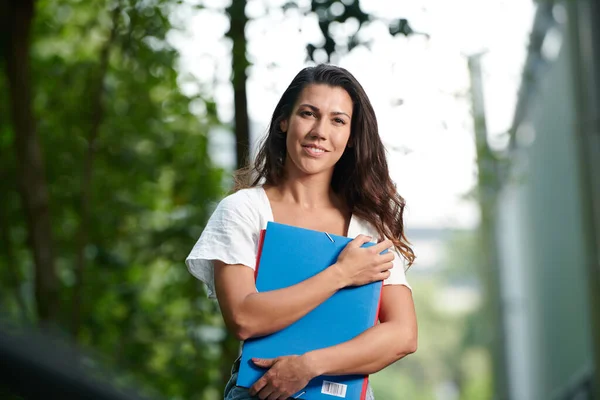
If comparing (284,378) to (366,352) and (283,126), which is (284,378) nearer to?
(366,352)

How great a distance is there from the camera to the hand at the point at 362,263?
165 centimetres

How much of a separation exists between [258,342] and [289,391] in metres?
0.11

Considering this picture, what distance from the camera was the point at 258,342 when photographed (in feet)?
5.43

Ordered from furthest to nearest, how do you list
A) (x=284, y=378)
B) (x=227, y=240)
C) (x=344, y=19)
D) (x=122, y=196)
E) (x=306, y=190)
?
1. (x=122, y=196)
2. (x=344, y=19)
3. (x=306, y=190)
4. (x=227, y=240)
5. (x=284, y=378)

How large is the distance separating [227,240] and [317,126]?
0.95ft

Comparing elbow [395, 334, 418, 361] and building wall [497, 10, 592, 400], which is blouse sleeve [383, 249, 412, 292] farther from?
building wall [497, 10, 592, 400]

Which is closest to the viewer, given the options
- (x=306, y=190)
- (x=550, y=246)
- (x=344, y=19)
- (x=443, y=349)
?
(x=306, y=190)

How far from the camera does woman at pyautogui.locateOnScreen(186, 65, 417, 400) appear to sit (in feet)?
5.32

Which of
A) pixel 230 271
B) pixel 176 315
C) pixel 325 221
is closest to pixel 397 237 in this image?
pixel 325 221

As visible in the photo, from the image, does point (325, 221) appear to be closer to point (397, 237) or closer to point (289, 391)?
point (397, 237)

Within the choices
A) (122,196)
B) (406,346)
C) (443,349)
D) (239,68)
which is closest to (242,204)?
(406,346)

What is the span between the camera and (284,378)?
160 cm

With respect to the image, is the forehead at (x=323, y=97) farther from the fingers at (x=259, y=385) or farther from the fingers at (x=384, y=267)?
the fingers at (x=259, y=385)

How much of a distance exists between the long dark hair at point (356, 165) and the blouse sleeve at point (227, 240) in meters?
0.12
